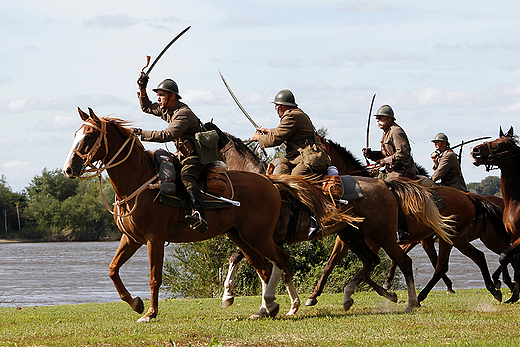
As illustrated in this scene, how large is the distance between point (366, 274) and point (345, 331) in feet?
10.4

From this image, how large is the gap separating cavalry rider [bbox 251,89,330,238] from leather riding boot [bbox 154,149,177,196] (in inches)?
72.8

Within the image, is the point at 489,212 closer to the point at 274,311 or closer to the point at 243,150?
the point at 243,150

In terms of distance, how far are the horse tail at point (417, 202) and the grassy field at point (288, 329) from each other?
1.40 metres

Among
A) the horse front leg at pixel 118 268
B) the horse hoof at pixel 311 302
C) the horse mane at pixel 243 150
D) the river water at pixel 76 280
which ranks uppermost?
the horse mane at pixel 243 150

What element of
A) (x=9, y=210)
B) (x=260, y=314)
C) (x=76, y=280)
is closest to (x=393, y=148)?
(x=260, y=314)

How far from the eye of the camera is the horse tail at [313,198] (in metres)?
9.80

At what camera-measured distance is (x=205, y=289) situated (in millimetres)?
18422

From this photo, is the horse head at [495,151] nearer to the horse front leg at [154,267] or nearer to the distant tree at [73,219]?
the horse front leg at [154,267]

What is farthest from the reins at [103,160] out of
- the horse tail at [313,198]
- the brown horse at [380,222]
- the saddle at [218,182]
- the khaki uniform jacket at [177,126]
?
the brown horse at [380,222]

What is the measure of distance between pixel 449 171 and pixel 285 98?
18.9ft

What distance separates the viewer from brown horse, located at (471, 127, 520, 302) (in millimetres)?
11250

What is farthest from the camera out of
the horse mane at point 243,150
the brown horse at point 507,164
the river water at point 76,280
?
the river water at point 76,280

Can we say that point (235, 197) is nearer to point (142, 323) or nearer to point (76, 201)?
point (142, 323)

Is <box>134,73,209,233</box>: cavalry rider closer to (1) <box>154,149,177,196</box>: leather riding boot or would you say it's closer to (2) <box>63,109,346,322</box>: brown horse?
(1) <box>154,149,177,196</box>: leather riding boot
